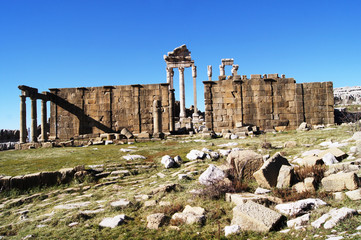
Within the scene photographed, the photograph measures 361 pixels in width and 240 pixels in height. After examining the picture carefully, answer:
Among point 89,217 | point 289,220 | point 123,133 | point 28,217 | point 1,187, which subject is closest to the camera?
point 289,220

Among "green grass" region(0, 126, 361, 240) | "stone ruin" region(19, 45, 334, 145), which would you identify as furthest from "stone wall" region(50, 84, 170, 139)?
"green grass" region(0, 126, 361, 240)

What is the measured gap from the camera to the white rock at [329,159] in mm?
6723

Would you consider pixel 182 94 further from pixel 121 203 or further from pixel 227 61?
pixel 121 203

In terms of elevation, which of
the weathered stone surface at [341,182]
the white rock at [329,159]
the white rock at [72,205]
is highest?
the white rock at [329,159]

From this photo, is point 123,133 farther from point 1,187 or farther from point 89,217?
point 89,217

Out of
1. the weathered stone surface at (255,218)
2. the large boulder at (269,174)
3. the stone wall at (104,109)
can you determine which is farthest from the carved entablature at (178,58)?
the weathered stone surface at (255,218)

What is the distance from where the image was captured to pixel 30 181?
Result: 804 cm

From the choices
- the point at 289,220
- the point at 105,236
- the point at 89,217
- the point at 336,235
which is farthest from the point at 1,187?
the point at 336,235

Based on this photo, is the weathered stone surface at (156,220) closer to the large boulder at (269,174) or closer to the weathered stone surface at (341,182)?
the large boulder at (269,174)

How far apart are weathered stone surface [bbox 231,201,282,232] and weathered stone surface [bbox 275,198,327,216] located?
356 millimetres

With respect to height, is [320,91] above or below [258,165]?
above

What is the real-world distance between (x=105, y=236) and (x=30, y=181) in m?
4.65

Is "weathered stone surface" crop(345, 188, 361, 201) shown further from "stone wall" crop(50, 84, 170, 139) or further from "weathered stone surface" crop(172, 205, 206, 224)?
"stone wall" crop(50, 84, 170, 139)

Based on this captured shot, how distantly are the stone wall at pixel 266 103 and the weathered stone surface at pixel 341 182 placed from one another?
14567mm
